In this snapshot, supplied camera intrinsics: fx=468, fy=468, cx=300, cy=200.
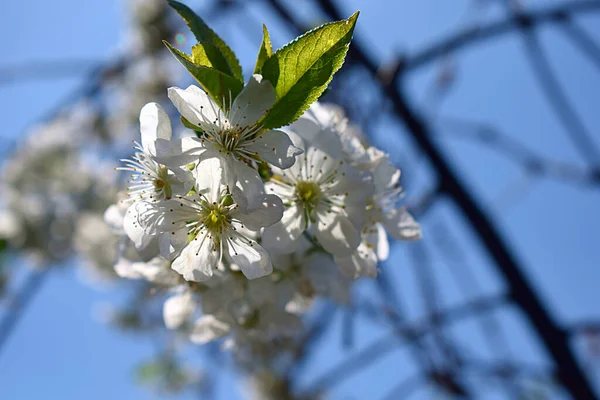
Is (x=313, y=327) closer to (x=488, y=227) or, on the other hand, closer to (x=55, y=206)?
(x=488, y=227)

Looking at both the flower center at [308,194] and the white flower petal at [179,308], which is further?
the white flower petal at [179,308]

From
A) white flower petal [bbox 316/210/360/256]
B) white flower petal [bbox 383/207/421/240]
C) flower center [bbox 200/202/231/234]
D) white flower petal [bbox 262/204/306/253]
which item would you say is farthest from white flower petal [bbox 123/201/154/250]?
white flower petal [bbox 383/207/421/240]

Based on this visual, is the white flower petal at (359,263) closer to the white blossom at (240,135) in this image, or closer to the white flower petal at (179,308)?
the white blossom at (240,135)

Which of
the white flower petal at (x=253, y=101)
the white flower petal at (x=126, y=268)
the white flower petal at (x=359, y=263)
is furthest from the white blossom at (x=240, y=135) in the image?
the white flower petal at (x=126, y=268)

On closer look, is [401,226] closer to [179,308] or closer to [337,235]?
[337,235]

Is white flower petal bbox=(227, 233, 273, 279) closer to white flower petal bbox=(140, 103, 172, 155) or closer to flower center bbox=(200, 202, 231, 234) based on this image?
flower center bbox=(200, 202, 231, 234)
